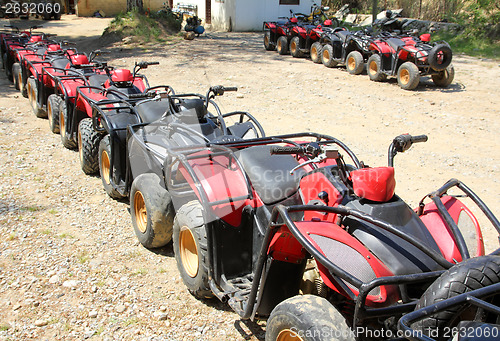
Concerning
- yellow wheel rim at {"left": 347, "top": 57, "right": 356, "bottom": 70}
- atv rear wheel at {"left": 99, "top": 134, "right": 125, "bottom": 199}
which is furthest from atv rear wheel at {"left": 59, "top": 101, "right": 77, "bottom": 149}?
yellow wheel rim at {"left": 347, "top": 57, "right": 356, "bottom": 70}

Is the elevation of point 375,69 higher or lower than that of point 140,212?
higher

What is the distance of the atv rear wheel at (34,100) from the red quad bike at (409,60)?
7.51 m

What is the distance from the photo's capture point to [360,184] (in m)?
2.53

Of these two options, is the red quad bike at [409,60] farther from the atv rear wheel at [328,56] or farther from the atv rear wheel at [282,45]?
the atv rear wheel at [282,45]

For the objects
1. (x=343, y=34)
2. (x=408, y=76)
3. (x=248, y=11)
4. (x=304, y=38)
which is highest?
(x=248, y=11)

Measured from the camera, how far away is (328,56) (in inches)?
513

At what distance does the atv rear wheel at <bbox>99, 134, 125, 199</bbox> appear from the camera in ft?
16.4

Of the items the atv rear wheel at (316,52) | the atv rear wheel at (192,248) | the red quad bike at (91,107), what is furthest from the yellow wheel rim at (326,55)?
the atv rear wheel at (192,248)

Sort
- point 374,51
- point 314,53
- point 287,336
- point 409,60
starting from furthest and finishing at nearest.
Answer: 1. point 314,53
2. point 374,51
3. point 409,60
4. point 287,336

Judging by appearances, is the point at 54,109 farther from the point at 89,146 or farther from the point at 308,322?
the point at 308,322

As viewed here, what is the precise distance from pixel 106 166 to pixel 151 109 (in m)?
0.91

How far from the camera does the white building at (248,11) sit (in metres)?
20.9

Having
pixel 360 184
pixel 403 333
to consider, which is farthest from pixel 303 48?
pixel 403 333

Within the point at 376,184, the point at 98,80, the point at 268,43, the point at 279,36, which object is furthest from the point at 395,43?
the point at 376,184
